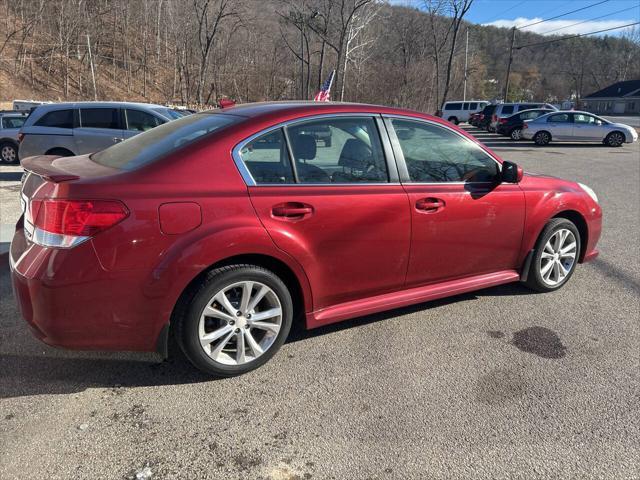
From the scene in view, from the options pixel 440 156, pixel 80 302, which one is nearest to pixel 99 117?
pixel 440 156

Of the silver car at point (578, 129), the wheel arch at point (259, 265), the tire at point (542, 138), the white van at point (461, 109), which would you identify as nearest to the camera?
the wheel arch at point (259, 265)

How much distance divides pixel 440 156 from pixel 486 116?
28603 mm

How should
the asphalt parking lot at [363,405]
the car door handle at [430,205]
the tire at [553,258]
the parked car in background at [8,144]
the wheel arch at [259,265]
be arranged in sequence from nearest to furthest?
the asphalt parking lot at [363,405] → the wheel arch at [259,265] → the car door handle at [430,205] → the tire at [553,258] → the parked car in background at [8,144]

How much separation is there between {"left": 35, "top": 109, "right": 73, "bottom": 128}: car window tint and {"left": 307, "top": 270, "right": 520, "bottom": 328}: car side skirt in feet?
29.5

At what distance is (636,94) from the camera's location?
8300cm

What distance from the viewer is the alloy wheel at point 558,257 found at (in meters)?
4.39

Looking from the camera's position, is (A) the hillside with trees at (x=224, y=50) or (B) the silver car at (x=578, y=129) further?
(A) the hillside with trees at (x=224, y=50)

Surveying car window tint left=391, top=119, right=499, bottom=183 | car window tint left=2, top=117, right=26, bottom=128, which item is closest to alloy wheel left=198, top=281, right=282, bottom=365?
car window tint left=391, top=119, right=499, bottom=183

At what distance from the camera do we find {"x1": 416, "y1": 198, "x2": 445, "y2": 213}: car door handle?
3.49 metres

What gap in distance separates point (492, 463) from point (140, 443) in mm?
1733

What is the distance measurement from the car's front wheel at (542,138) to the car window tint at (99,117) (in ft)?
60.6

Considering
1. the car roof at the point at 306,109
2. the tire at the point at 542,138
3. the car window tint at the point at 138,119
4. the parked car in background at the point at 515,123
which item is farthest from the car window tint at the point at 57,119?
the parked car in background at the point at 515,123

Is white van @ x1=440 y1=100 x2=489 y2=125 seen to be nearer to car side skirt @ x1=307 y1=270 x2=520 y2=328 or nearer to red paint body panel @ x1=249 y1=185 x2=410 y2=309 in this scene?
car side skirt @ x1=307 y1=270 x2=520 y2=328

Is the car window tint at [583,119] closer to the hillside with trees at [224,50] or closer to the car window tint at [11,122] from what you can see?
the hillside with trees at [224,50]
